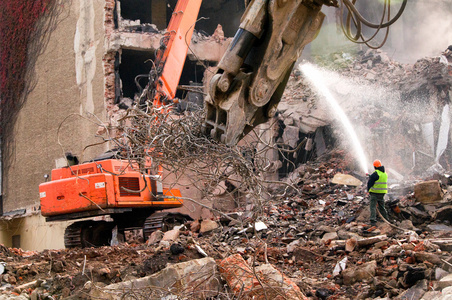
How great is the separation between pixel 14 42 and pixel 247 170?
1606cm

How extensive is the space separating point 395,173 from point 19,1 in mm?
14339

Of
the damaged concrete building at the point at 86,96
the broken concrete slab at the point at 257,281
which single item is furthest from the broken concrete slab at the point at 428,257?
the damaged concrete building at the point at 86,96

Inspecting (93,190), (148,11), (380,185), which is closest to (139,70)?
(148,11)

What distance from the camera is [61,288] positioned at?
532cm

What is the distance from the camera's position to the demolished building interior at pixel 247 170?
195 inches

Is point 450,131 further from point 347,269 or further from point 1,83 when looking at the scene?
point 1,83

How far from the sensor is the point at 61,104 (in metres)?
15.3

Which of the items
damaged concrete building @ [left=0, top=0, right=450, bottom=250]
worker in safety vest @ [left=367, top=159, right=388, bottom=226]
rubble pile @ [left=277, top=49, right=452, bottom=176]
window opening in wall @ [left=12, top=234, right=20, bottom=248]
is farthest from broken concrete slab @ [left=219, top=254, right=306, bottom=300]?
window opening in wall @ [left=12, top=234, right=20, bottom=248]

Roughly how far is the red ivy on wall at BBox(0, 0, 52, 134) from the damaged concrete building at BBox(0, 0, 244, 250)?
112 centimetres

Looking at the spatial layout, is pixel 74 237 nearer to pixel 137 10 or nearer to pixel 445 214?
pixel 445 214

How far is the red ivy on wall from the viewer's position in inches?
674

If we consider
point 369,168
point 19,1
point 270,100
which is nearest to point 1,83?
point 19,1

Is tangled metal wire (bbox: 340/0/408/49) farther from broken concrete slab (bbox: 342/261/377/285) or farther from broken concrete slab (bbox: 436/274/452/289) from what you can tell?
broken concrete slab (bbox: 342/261/377/285)

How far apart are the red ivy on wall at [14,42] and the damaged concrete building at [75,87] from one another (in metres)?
1.12
